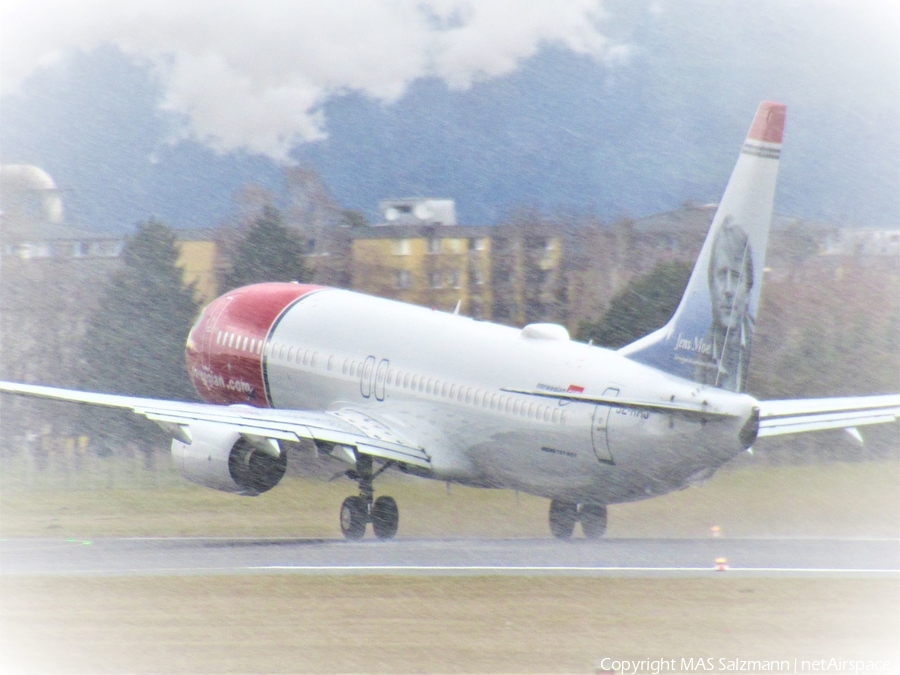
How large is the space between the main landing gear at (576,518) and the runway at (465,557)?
567 millimetres

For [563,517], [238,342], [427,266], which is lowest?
[563,517]

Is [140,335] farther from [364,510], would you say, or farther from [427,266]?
[364,510]

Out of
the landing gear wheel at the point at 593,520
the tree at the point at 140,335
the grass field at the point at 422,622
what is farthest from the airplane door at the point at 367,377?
the tree at the point at 140,335

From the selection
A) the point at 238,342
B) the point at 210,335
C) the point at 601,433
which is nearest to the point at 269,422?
the point at 601,433

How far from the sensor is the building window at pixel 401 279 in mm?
45594

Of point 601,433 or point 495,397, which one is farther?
point 495,397

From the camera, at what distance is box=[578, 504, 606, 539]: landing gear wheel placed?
23984 mm

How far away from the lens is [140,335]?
47.3m

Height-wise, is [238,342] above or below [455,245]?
below

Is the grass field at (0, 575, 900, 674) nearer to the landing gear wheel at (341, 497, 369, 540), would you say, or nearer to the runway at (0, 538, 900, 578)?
the runway at (0, 538, 900, 578)

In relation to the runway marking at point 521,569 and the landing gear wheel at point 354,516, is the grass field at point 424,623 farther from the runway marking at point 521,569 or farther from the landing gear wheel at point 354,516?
the landing gear wheel at point 354,516

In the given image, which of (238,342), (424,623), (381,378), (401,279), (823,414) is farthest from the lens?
(401,279)

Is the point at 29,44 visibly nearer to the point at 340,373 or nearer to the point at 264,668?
the point at 340,373

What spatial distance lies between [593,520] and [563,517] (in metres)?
0.65
